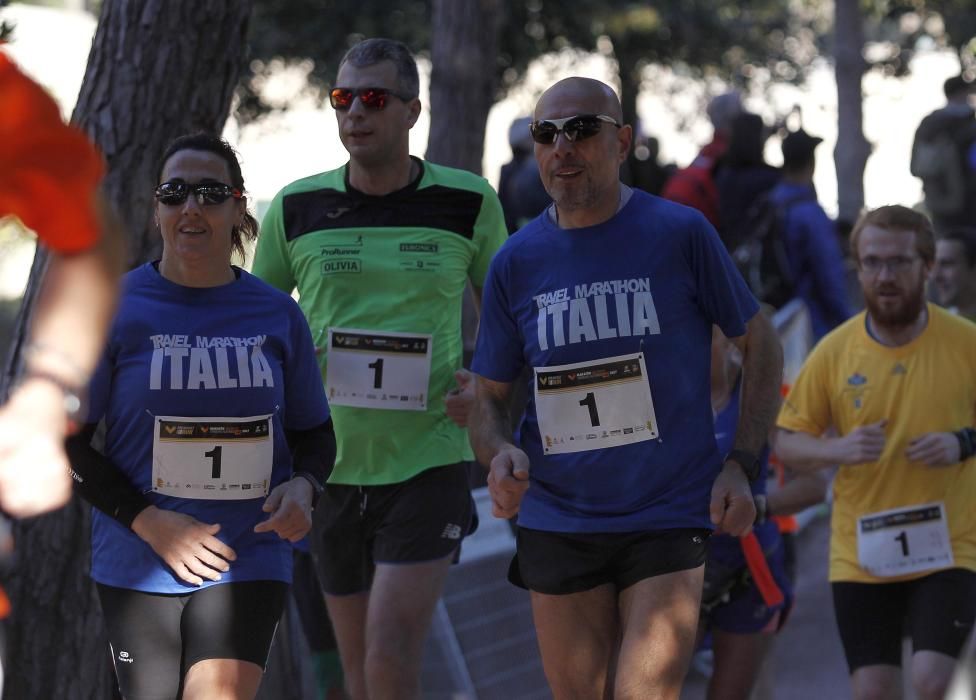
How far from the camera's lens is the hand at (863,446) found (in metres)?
5.20

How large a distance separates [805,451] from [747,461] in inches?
40.9

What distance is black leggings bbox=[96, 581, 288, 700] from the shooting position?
13.5 feet

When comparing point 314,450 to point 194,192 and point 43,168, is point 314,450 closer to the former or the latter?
point 194,192

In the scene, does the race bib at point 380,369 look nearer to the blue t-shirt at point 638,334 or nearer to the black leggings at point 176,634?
the blue t-shirt at point 638,334

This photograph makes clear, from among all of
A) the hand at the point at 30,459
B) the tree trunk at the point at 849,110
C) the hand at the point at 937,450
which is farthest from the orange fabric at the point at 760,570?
the tree trunk at the point at 849,110

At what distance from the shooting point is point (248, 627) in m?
4.18

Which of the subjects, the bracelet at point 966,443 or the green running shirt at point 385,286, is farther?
the green running shirt at point 385,286

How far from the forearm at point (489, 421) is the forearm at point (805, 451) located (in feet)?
3.94

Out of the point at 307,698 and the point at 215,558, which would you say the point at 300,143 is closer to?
the point at 307,698

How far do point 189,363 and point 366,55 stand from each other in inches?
65.3

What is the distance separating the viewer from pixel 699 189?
10.1m

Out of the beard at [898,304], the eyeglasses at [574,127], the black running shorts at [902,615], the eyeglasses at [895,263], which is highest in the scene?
the eyeglasses at [574,127]

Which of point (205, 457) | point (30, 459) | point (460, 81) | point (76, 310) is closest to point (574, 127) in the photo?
point (205, 457)

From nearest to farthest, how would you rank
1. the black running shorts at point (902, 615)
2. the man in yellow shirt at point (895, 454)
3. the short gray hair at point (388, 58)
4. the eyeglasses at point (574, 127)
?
the eyeglasses at point (574, 127) → the black running shorts at point (902, 615) → the man in yellow shirt at point (895, 454) → the short gray hair at point (388, 58)
